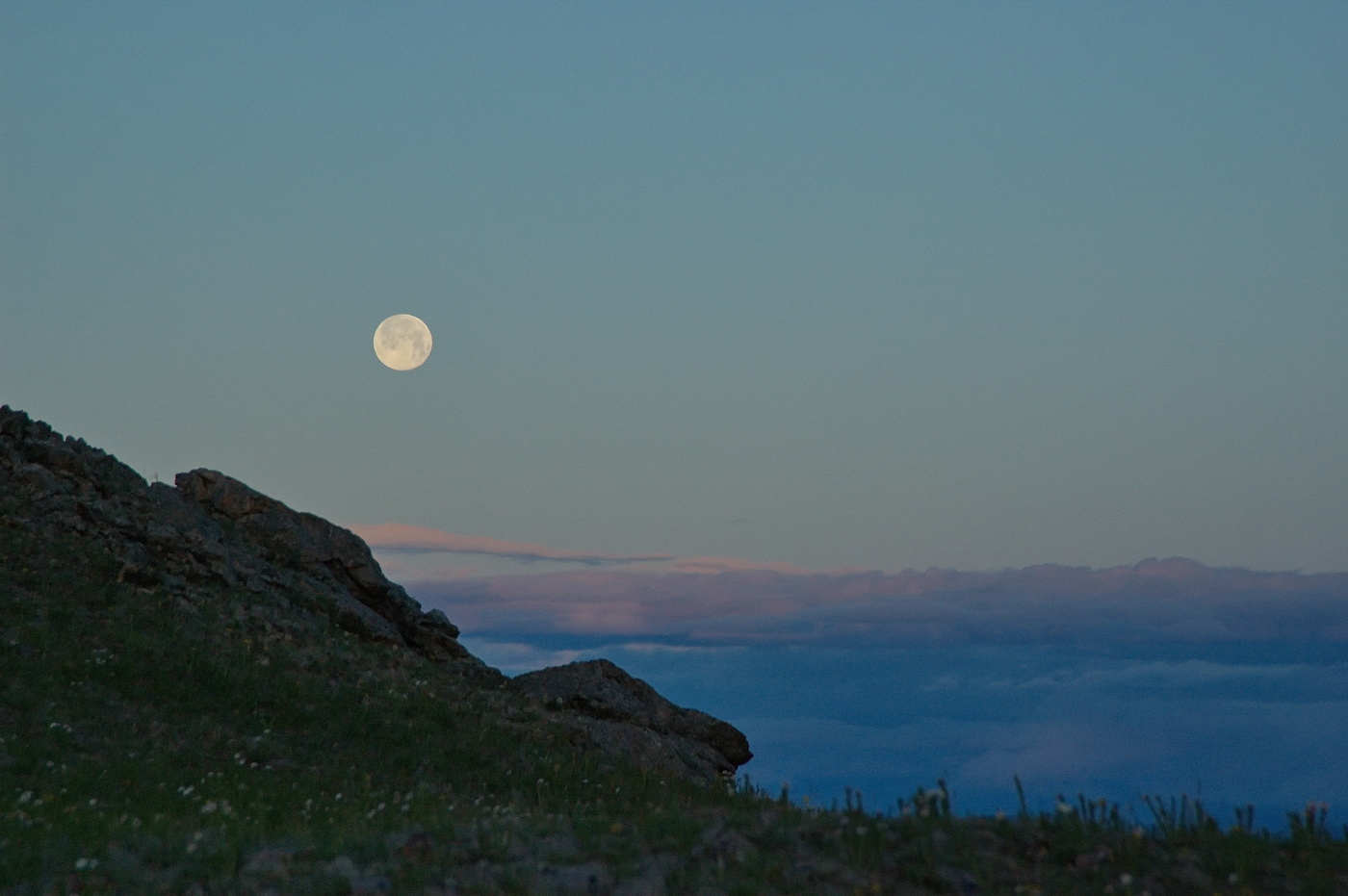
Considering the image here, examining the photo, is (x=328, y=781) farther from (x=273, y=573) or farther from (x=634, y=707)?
(x=273, y=573)

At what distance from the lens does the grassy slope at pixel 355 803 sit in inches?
347

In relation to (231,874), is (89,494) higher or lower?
higher

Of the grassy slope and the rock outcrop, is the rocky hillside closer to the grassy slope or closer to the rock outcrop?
the rock outcrop

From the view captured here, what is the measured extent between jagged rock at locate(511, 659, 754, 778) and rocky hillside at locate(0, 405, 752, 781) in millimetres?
41

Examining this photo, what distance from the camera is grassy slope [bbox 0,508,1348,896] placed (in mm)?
8805

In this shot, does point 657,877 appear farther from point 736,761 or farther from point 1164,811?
point 736,761

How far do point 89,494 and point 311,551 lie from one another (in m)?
6.64

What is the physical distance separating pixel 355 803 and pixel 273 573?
17.1 metres

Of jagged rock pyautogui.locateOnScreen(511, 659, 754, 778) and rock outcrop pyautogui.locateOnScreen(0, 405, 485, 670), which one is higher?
rock outcrop pyautogui.locateOnScreen(0, 405, 485, 670)

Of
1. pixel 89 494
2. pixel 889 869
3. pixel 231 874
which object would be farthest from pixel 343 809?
pixel 89 494

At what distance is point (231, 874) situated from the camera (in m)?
9.91

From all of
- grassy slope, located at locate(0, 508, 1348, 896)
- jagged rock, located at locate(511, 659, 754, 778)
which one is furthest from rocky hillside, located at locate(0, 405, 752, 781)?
grassy slope, located at locate(0, 508, 1348, 896)

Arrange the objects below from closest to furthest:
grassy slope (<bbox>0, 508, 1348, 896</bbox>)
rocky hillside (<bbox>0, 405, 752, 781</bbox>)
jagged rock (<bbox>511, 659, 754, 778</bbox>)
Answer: grassy slope (<bbox>0, 508, 1348, 896</bbox>)
rocky hillside (<bbox>0, 405, 752, 781</bbox>)
jagged rock (<bbox>511, 659, 754, 778</bbox>)

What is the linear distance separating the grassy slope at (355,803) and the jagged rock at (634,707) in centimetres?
229
